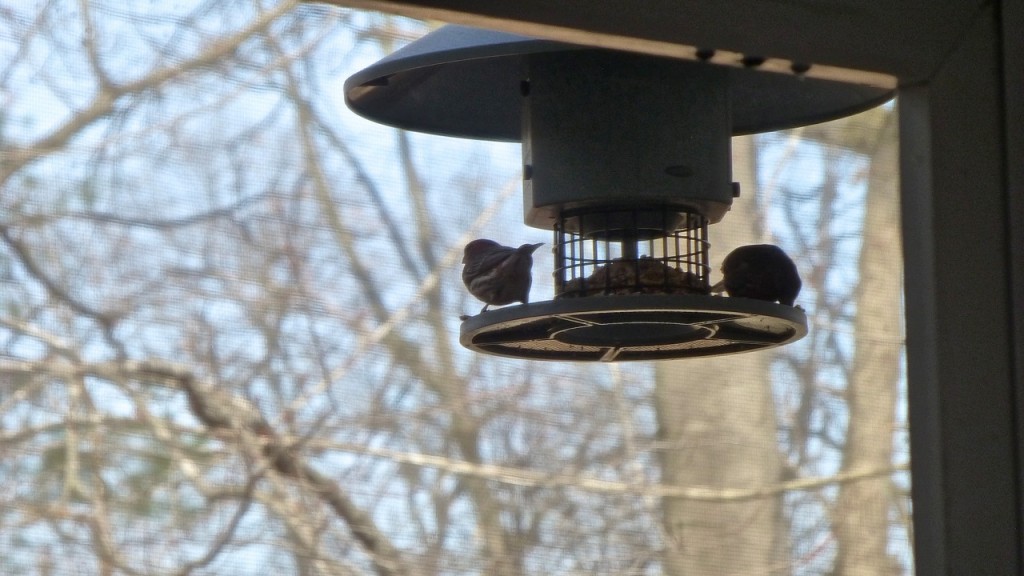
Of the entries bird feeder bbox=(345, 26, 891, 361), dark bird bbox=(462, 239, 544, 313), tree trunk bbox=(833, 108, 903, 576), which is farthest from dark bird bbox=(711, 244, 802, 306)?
tree trunk bbox=(833, 108, 903, 576)

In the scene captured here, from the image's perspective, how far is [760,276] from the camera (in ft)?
8.65

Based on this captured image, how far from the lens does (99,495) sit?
4.46 metres

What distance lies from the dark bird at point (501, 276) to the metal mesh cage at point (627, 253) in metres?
0.31

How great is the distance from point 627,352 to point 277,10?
2.69m

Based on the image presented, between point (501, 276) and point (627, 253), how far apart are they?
1.67ft

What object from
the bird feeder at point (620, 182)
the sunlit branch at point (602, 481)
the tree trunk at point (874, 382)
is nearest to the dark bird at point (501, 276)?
the bird feeder at point (620, 182)

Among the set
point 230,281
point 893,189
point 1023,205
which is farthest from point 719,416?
point 1023,205

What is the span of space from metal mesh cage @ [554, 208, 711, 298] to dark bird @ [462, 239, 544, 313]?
1.02ft

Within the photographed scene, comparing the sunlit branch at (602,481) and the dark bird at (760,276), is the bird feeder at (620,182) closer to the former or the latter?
the dark bird at (760,276)

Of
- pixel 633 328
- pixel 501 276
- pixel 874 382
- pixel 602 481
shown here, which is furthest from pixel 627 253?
pixel 874 382

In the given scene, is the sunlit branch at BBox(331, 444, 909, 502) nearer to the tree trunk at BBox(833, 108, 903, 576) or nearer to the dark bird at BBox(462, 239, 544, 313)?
the tree trunk at BBox(833, 108, 903, 576)

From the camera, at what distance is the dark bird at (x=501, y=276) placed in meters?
3.17

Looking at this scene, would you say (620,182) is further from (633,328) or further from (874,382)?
(874,382)

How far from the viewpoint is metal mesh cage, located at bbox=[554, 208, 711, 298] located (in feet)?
8.77
